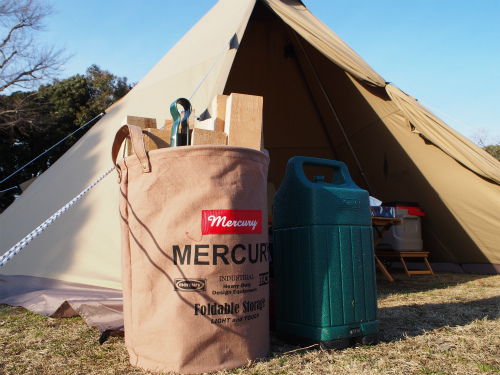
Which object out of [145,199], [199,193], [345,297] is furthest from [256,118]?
[345,297]

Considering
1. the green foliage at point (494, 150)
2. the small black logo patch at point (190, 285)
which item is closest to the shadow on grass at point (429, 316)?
the small black logo patch at point (190, 285)

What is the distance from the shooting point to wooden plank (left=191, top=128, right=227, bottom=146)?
4.50 ft

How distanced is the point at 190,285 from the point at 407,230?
3401mm

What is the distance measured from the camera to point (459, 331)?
1.77 metres

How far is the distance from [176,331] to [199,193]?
405 millimetres

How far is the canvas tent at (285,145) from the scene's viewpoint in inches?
101

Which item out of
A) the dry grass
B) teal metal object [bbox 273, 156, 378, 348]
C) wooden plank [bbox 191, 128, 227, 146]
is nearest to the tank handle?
teal metal object [bbox 273, 156, 378, 348]

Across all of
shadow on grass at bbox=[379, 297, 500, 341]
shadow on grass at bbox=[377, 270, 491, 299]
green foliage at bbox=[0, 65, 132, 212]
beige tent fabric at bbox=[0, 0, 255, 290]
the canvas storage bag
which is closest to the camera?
the canvas storage bag

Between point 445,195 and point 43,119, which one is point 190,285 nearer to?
point 445,195

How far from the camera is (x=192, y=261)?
1.29 m

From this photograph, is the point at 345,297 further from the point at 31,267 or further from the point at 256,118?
the point at 31,267

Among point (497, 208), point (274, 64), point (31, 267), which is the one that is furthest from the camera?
point (274, 64)

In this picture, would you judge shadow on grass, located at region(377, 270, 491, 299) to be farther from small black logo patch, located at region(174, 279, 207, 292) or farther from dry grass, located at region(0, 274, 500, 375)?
small black logo patch, located at region(174, 279, 207, 292)

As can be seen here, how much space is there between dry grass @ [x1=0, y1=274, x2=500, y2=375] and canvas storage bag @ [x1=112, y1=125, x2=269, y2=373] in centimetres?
11
